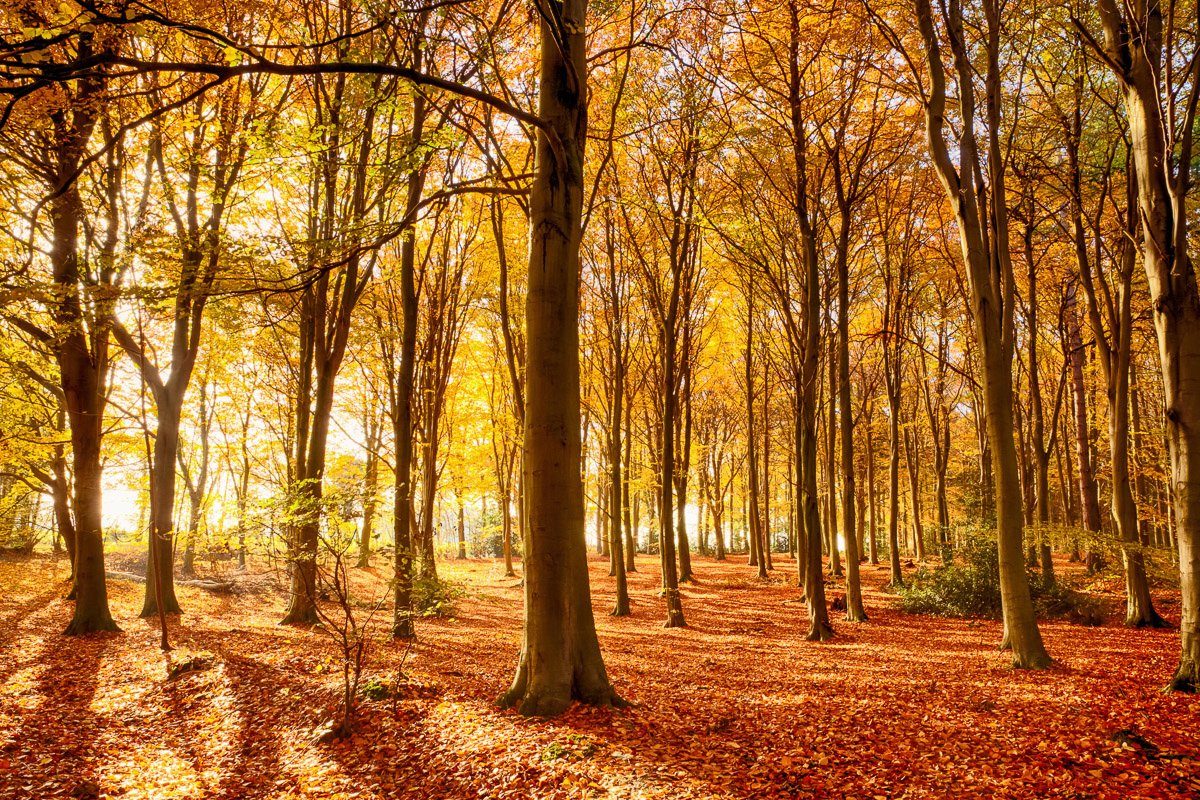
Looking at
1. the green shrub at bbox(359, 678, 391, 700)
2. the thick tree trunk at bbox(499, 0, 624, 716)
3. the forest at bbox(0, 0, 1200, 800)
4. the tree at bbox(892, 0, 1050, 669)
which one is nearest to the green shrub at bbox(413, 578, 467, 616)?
the forest at bbox(0, 0, 1200, 800)

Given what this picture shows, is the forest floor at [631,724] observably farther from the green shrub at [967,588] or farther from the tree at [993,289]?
the green shrub at [967,588]

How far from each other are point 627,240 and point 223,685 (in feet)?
38.7

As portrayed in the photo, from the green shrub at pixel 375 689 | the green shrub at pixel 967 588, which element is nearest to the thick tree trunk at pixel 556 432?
the green shrub at pixel 375 689

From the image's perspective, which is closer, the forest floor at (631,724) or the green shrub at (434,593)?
the forest floor at (631,724)

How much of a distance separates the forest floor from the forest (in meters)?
0.05

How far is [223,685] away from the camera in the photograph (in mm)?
7301

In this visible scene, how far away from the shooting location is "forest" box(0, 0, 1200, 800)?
508 centimetres

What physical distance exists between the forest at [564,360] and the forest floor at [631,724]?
0.05 m

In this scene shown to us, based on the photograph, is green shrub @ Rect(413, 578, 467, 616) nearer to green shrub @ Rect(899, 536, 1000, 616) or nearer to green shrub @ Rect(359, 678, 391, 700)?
green shrub @ Rect(359, 678, 391, 700)

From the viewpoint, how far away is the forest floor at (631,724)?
4223 mm

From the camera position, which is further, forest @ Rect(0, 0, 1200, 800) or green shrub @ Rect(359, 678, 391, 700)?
green shrub @ Rect(359, 678, 391, 700)

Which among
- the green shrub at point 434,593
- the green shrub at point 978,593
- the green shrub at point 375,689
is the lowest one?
the green shrub at point 978,593

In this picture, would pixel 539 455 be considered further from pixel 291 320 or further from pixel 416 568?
pixel 291 320

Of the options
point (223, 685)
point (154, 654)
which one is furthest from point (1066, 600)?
point (154, 654)
